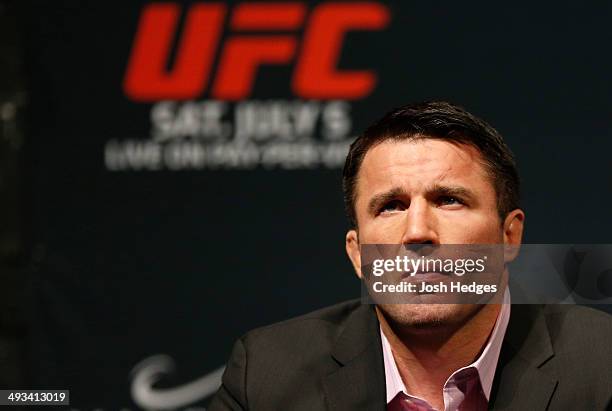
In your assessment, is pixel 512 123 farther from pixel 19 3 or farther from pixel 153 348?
pixel 19 3

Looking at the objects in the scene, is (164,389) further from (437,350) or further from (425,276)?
(425,276)

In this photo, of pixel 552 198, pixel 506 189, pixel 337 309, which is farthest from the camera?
pixel 552 198

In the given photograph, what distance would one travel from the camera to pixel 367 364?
6.05 ft

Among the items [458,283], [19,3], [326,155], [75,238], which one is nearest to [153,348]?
[75,238]

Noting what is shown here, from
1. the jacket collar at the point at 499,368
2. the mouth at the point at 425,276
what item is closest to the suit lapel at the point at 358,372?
the jacket collar at the point at 499,368

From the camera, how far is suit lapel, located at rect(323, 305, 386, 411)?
179 cm

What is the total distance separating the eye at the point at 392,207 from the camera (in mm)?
1679

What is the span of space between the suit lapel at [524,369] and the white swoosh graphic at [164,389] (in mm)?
1213

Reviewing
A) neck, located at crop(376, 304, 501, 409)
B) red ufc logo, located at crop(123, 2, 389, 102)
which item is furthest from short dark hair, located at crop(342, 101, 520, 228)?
red ufc logo, located at crop(123, 2, 389, 102)

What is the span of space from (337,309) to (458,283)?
481 mm

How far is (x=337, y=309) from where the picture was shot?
80.7 inches

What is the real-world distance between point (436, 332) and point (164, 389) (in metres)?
1.31

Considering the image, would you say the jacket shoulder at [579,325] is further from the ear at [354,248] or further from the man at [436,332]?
the ear at [354,248]

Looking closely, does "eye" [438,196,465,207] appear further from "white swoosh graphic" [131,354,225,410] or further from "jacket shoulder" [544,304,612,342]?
"white swoosh graphic" [131,354,225,410]
